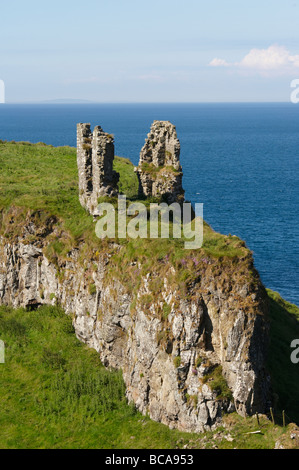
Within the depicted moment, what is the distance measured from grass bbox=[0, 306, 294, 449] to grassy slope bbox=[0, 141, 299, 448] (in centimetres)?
6

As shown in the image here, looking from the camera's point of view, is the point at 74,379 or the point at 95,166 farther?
the point at 95,166

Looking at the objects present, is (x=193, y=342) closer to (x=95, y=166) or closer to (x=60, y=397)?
(x=60, y=397)

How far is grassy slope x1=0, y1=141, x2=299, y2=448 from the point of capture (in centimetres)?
3120

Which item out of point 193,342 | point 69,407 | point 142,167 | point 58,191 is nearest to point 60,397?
point 69,407

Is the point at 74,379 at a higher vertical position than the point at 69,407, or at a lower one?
higher

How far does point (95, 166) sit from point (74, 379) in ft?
54.1

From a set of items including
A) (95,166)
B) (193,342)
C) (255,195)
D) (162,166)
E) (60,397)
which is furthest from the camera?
(255,195)

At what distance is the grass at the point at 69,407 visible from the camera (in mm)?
29703

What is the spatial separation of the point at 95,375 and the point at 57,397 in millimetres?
3069

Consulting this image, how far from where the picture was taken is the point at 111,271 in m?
36.9

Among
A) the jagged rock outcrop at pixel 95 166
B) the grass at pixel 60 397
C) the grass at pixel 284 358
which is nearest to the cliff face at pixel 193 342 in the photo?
the grass at pixel 60 397

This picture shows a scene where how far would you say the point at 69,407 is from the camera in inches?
1337

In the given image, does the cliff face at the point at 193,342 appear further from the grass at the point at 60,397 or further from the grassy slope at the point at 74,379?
the grass at the point at 60,397
